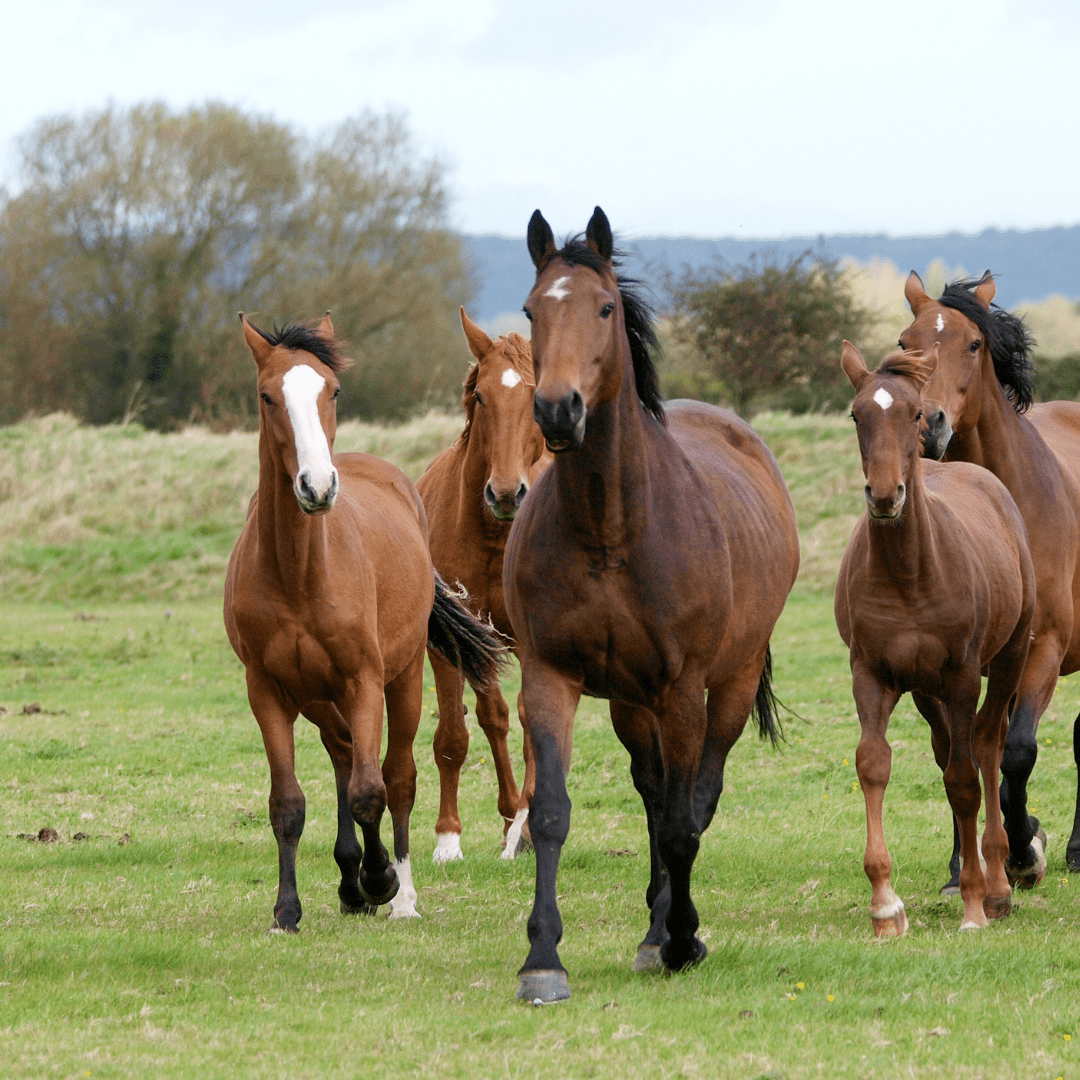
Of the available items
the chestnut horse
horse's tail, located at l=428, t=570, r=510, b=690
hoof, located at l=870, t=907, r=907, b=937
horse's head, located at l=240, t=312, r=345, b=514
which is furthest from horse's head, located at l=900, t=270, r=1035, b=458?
horse's head, located at l=240, t=312, r=345, b=514

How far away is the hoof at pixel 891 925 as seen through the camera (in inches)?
209

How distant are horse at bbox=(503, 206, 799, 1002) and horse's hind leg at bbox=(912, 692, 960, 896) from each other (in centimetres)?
177

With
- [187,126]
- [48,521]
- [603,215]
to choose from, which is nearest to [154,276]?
[187,126]

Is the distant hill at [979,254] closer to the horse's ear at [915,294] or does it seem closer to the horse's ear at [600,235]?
the horse's ear at [915,294]

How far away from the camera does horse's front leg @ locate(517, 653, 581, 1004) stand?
14.0ft

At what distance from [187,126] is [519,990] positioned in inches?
1296

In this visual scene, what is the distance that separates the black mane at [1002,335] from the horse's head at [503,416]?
2.29m

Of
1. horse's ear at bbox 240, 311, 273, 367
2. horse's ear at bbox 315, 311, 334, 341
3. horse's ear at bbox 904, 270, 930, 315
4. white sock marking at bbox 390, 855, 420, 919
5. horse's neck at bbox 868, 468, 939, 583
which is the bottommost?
white sock marking at bbox 390, 855, 420, 919

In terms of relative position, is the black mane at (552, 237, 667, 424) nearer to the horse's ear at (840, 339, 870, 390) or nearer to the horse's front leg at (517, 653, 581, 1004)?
the horse's front leg at (517, 653, 581, 1004)

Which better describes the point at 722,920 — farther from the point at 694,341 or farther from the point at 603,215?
the point at 694,341

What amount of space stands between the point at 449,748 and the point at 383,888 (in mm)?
1669

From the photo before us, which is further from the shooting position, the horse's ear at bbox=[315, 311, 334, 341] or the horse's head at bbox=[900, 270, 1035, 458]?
the horse's head at bbox=[900, 270, 1035, 458]

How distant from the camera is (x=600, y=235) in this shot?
4547mm

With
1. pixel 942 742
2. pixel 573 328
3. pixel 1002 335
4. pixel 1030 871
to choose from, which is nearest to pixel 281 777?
pixel 573 328
